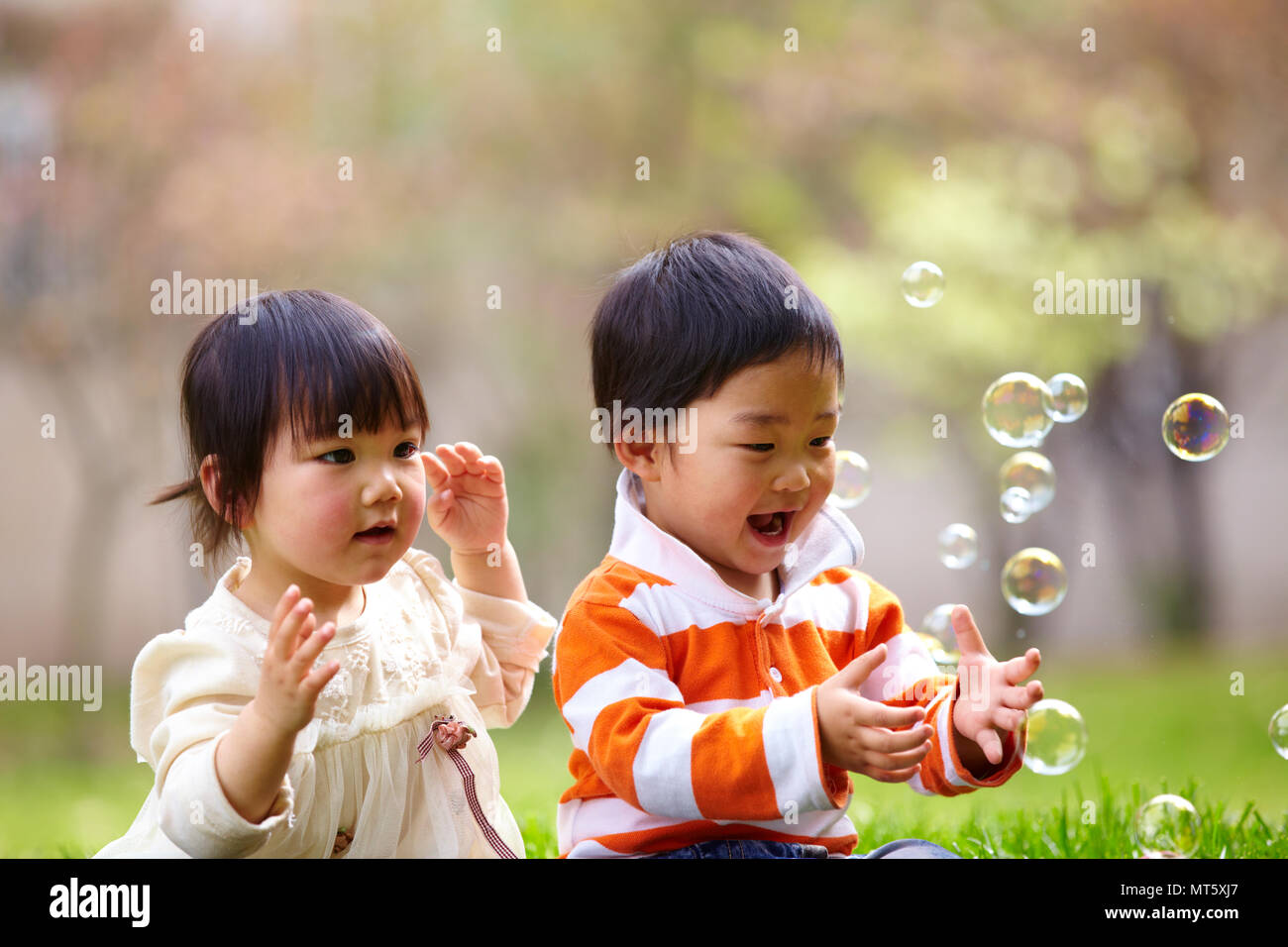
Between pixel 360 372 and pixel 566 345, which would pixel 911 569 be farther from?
pixel 360 372

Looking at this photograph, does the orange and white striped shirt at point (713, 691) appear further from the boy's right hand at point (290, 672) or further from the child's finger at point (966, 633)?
the boy's right hand at point (290, 672)

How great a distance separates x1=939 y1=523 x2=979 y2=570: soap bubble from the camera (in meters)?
2.83

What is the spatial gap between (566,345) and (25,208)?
111 inches

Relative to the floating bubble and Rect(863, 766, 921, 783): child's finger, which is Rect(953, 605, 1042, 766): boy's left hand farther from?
the floating bubble

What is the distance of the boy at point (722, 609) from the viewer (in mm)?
1735

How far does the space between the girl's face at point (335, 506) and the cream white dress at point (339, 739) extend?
0.34ft

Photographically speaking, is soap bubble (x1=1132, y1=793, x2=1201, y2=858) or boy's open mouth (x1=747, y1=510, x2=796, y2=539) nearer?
boy's open mouth (x1=747, y1=510, x2=796, y2=539)

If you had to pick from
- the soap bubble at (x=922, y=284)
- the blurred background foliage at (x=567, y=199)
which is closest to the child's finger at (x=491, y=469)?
the soap bubble at (x=922, y=284)

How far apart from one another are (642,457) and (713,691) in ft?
1.16

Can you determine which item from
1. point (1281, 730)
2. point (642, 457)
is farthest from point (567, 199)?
point (642, 457)

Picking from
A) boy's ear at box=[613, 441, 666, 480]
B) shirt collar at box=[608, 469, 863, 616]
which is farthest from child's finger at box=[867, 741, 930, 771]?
boy's ear at box=[613, 441, 666, 480]

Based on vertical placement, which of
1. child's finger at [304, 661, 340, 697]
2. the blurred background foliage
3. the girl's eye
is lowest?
child's finger at [304, 661, 340, 697]
